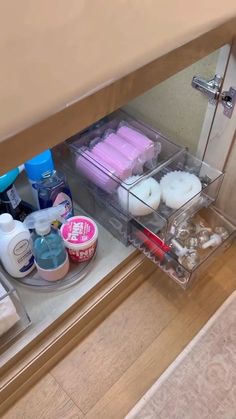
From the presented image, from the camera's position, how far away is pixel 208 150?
80cm

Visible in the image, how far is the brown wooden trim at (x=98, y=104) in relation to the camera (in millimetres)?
329

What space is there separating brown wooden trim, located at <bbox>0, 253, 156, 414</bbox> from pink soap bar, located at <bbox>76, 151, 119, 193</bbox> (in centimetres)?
17

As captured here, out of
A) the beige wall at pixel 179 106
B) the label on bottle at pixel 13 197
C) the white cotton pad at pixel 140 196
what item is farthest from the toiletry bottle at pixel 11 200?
the beige wall at pixel 179 106

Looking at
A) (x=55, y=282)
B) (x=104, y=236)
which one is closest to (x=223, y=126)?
(x=104, y=236)

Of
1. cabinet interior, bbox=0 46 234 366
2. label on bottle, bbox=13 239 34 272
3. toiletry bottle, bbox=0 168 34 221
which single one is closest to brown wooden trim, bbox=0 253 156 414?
cabinet interior, bbox=0 46 234 366

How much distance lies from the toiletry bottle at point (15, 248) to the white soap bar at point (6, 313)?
0.22 feet

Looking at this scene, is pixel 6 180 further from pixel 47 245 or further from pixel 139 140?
pixel 139 140

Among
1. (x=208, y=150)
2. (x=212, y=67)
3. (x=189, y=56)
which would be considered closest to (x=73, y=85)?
(x=189, y=56)

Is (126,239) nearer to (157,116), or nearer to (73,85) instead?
(157,116)

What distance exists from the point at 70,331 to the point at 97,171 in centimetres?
34

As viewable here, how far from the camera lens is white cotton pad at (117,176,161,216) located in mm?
→ 770

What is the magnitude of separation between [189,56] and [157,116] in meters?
0.40

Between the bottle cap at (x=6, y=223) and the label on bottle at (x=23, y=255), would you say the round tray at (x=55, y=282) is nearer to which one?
the label on bottle at (x=23, y=255)

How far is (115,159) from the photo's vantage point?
0.80 meters
